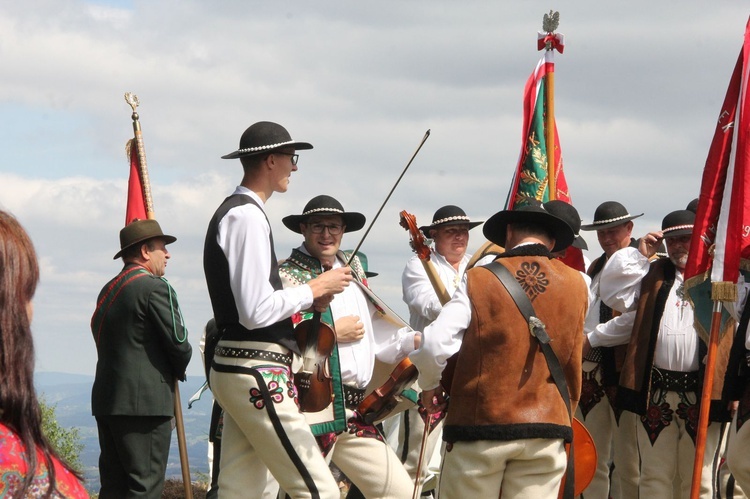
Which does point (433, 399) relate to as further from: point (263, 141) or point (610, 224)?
point (610, 224)

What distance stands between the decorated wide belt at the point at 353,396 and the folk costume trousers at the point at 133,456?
1726 millimetres

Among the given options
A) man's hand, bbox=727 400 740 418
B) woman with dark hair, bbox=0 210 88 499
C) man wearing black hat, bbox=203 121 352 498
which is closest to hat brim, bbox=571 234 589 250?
man's hand, bbox=727 400 740 418

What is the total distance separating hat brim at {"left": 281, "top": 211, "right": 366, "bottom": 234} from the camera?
7390 millimetres

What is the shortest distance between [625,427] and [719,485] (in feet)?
2.52

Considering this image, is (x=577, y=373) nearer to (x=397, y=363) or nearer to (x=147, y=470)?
(x=397, y=363)

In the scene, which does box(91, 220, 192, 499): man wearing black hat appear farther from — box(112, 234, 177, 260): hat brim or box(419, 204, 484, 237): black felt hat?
box(419, 204, 484, 237): black felt hat

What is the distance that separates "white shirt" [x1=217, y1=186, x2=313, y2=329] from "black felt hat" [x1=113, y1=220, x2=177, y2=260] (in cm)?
290

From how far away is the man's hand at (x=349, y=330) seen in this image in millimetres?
6773

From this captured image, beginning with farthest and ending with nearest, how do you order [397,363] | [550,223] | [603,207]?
1. [603,207]
2. [397,363]
3. [550,223]

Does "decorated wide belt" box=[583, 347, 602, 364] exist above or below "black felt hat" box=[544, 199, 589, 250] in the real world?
below

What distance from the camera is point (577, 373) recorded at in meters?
5.87

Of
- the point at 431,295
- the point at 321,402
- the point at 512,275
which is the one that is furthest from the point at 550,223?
the point at 431,295

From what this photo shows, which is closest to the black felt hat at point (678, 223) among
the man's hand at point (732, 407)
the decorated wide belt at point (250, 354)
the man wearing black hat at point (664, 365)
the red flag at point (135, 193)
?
the man wearing black hat at point (664, 365)

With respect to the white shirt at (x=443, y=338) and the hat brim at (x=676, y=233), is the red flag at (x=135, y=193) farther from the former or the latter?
the white shirt at (x=443, y=338)
